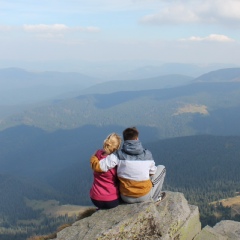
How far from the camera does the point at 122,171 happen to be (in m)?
14.7

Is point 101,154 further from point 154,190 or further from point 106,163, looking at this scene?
point 154,190

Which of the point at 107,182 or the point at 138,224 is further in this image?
the point at 107,182

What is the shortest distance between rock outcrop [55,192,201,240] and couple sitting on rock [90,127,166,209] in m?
0.53

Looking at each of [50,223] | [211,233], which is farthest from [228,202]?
[211,233]

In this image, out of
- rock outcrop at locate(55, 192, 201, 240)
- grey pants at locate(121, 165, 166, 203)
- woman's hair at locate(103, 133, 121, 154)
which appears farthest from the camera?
grey pants at locate(121, 165, 166, 203)

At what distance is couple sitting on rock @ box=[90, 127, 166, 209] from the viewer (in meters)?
14.7

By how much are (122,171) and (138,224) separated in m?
2.35

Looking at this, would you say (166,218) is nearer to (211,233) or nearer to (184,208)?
(184,208)

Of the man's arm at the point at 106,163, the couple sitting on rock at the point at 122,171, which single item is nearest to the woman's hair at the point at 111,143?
the couple sitting on rock at the point at 122,171

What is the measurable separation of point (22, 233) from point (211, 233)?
580ft

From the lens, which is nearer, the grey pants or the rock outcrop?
the rock outcrop

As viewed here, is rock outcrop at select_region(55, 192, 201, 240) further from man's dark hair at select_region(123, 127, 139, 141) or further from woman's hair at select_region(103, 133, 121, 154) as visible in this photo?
man's dark hair at select_region(123, 127, 139, 141)

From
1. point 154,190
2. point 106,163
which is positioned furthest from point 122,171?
point 154,190

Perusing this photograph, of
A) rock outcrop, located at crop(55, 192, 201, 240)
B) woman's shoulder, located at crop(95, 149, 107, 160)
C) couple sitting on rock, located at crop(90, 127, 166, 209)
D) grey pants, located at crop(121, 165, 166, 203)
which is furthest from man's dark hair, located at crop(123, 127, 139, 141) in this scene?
rock outcrop, located at crop(55, 192, 201, 240)
